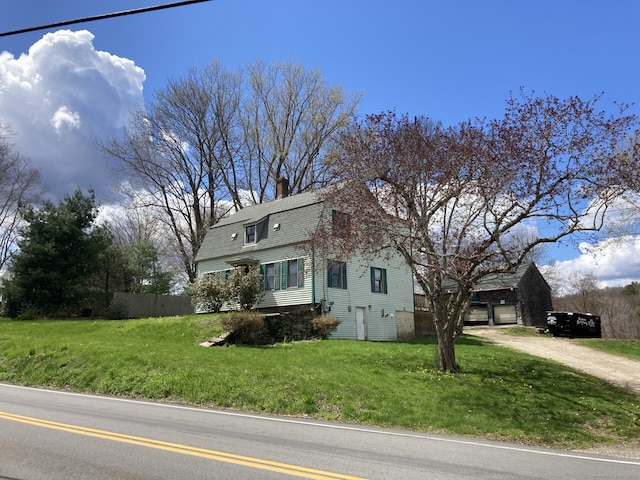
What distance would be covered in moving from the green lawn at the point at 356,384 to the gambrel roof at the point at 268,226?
913 cm

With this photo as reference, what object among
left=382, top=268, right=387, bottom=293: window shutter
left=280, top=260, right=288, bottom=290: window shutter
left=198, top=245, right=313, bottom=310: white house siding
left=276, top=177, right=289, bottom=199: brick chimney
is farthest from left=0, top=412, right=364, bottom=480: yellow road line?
left=276, top=177, right=289, bottom=199: brick chimney

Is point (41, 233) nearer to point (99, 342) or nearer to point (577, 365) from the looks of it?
point (99, 342)

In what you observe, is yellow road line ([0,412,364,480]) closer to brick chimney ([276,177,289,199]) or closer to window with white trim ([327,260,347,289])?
window with white trim ([327,260,347,289])

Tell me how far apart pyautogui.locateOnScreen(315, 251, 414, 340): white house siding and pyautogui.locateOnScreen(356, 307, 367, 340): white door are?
0.23 meters

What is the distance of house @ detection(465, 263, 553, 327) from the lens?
139 ft

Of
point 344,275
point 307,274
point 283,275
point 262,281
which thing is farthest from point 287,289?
point 344,275

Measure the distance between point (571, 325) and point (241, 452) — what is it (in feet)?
103

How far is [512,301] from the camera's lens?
42.6 meters

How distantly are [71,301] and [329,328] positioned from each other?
17958mm

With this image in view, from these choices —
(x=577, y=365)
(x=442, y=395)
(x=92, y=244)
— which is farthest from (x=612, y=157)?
(x=92, y=244)

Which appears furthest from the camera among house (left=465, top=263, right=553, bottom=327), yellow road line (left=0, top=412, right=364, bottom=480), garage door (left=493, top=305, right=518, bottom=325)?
garage door (left=493, top=305, right=518, bottom=325)

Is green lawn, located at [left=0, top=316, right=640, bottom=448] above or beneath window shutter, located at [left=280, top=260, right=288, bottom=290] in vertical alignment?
beneath

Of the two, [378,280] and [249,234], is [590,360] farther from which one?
[249,234]

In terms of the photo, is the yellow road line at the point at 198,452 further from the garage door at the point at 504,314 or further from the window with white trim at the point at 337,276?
the garage door at the point at 504,314
